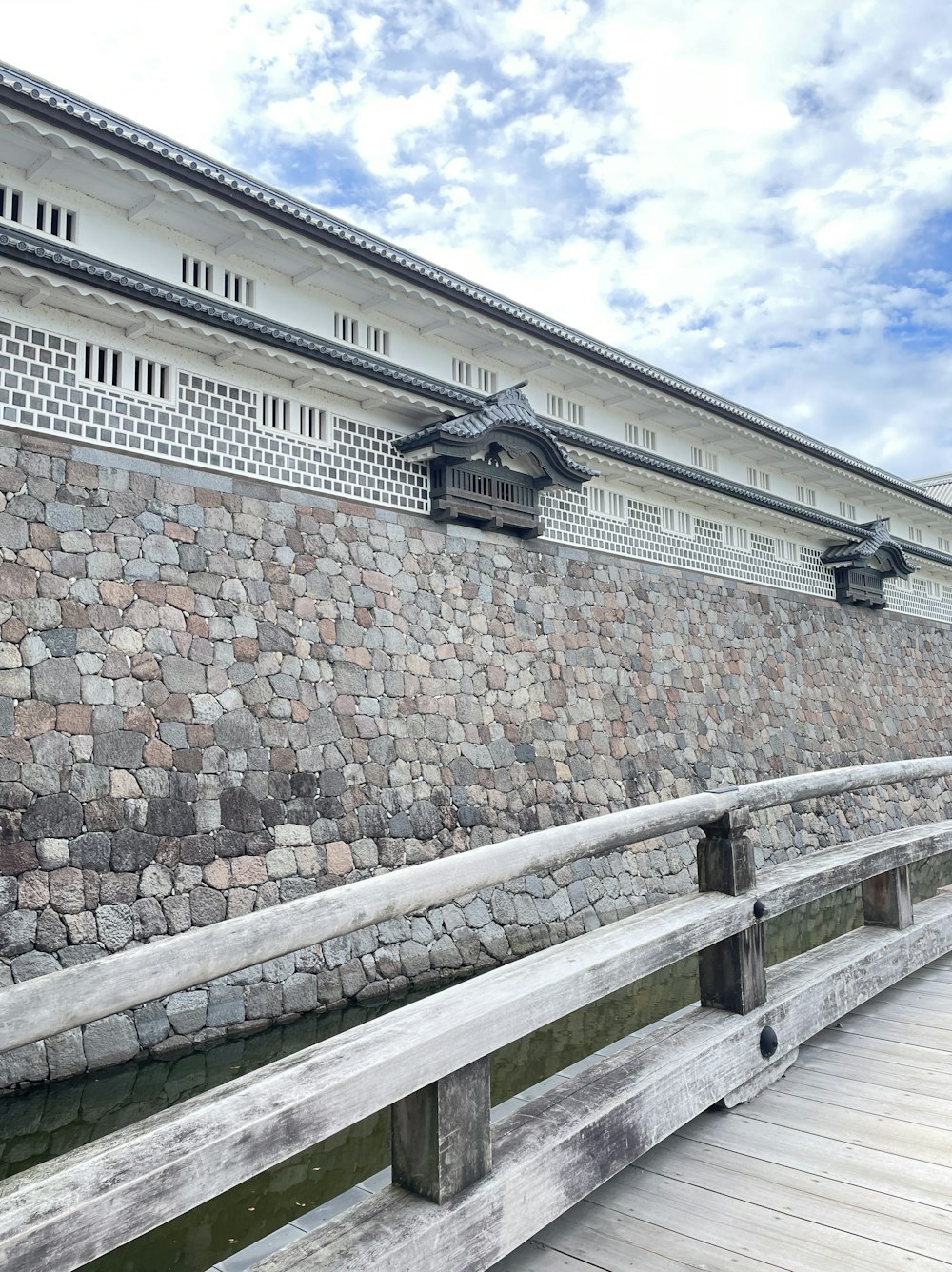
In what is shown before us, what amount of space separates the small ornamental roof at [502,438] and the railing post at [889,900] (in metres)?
5.28

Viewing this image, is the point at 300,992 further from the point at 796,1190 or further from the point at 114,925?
the point at 796,1190

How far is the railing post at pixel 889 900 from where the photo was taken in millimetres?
3416

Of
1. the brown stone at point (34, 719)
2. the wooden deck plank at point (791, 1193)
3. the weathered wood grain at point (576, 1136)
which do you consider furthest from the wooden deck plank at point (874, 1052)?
the brown stone at point (34, 719)

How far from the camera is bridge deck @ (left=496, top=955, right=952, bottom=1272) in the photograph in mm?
1723

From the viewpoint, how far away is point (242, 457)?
6887mm

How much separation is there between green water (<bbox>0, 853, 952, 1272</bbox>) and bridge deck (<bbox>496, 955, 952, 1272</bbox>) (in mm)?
2057

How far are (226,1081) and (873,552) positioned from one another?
12.3 metres

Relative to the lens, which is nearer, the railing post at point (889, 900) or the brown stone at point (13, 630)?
the railing post at point (889, 900)

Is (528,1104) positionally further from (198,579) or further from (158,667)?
(198,579)

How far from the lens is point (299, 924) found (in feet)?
5.63

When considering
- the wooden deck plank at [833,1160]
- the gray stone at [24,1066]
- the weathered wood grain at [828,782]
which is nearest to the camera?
the wooden deck plank at [833,1160]

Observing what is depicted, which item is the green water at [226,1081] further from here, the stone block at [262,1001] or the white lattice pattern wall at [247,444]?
the white lattice pattern wall at [247,444]

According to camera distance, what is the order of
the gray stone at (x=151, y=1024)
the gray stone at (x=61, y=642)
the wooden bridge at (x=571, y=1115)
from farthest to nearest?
the gray stone at (x=61, y=642)
the gray stone at (x=151, y=1024)
the wooden bridge at (x=571, y=1115)

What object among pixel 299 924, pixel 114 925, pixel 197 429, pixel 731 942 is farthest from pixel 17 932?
pixel 731 942
